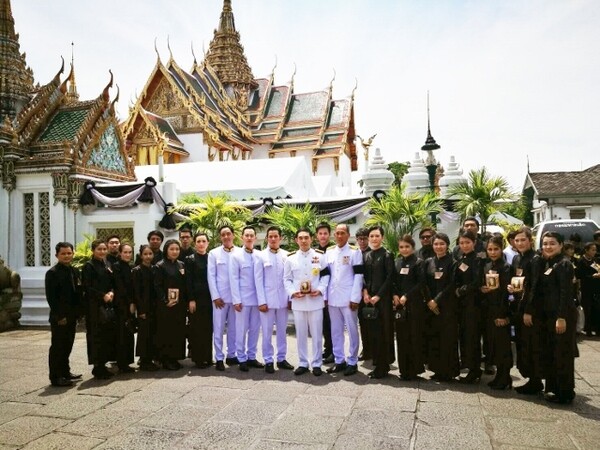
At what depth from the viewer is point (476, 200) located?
7965 mm

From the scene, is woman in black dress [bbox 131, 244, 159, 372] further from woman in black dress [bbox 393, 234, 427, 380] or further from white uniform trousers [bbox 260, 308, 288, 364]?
woman in black dress [bbox 393, 234, 427, 380]

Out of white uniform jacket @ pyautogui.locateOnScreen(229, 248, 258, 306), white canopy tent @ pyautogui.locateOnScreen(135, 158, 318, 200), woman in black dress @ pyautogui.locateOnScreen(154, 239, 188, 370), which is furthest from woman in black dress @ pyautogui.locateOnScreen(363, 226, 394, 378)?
white canopy tent @ pyautogui.locateOnScreen(135, 158, 318, 200)

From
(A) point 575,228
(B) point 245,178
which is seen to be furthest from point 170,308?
(A) point 575,228

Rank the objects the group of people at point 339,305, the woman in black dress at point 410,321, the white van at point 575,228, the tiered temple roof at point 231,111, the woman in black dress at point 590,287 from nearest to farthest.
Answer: the group of people at point 339,305 < the woman in black dress at point 410,321 < the woman in black dress at point 590,287 < the white van at point 575,228 < the tiered temple roof at point 231,111

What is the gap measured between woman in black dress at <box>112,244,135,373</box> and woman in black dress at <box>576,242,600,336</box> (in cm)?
666

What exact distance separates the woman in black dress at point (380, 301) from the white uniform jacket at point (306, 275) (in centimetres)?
50

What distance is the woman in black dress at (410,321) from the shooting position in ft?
15.5

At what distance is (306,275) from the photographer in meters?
5.17

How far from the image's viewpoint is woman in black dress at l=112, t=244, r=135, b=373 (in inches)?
209

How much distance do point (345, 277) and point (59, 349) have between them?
311 cm

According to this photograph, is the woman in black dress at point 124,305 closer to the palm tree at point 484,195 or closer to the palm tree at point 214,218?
the palm tree at point 214,218

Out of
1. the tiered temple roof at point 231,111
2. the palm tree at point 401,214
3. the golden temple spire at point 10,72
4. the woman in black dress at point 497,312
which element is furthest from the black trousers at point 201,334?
the tiered temple roof at point 231,111

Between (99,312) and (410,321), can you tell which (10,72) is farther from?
(410,321)

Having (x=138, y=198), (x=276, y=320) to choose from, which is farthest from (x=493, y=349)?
(x=138, y=198)
